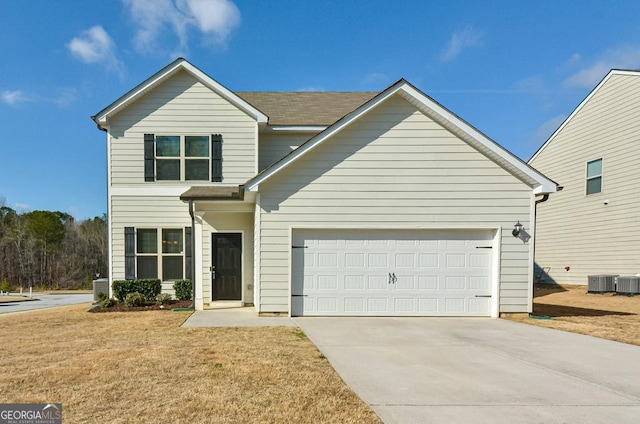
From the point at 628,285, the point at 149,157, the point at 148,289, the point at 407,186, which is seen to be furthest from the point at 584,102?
the point at 148,289

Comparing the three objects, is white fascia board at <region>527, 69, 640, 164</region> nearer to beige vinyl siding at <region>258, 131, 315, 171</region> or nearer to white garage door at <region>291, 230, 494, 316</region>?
white garage door at <region>291, 230, 494, 316</region>

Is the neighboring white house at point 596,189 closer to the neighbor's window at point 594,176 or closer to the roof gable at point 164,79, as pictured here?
the neighbor's window at point 594,176

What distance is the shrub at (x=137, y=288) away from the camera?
1005 centimetres

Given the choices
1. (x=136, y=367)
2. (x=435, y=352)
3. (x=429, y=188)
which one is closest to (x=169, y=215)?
Result: (x=136, y=367)

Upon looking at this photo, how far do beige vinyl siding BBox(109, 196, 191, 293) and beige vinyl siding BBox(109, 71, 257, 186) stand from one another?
0.63 m

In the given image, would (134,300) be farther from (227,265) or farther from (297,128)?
(297,128)

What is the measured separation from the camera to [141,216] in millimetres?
10398

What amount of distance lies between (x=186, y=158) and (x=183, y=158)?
9 centimetres

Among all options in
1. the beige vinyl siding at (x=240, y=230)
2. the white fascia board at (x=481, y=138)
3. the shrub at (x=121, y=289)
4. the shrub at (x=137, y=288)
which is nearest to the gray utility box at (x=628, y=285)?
the white fascia board at (x=481, y=138)

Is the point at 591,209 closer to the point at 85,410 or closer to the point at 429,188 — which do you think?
the point at 429,188

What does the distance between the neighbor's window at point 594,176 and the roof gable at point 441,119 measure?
9.04 meters

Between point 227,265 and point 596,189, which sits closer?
point 227,265

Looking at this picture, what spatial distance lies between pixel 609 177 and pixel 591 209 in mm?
1506

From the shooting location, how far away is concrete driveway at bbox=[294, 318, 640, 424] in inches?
132
